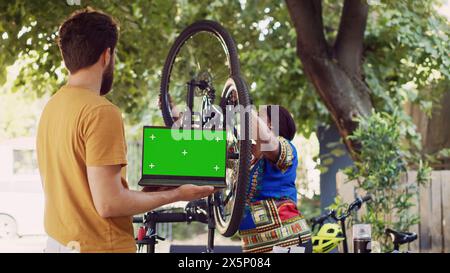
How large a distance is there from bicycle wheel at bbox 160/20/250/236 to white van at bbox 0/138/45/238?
5.59 metres

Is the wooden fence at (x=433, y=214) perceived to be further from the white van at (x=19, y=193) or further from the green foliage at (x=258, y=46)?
the white van at (x=19, y=193)

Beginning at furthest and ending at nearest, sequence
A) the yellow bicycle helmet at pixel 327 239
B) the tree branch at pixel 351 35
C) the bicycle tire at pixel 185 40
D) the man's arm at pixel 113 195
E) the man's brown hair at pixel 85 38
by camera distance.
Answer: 1. the tree branch at pixel 351 35
2. the yellow bicycle helmet at pixel 327 239
3. the bicycle tire at pixel 185 40
4. the man's brown hair at pixel 85 38
5. the man's arm at pixel 113 195

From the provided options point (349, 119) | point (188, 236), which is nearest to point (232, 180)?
point (349, 119)

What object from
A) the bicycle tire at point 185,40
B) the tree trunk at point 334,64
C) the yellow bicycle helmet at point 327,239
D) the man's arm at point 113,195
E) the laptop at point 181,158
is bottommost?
the yellow bicycle helmet at point 327,239

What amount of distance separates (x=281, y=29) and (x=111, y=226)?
20.9 ft

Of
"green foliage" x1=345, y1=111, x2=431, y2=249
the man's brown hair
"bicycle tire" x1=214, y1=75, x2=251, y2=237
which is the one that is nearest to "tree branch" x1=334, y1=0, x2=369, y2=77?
"green foliage" x1=345, y1=111, x2=431, y2=249

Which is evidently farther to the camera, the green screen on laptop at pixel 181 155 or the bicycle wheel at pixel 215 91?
the bicycle wheel at pixel 215 91

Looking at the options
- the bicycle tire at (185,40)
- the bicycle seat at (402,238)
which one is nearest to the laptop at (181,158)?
the bicycle tire at (185,40)

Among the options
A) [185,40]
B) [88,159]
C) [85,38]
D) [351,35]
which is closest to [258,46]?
[351,35]

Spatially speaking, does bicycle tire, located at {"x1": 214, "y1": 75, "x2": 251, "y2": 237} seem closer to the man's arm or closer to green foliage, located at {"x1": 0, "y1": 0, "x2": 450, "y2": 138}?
the man's arm

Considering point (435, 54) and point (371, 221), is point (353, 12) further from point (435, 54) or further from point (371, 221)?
point (371, 221)

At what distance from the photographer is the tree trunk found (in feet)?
21.6

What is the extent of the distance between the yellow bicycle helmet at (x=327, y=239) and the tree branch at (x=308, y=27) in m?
2.16

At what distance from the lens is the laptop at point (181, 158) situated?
2117 millimetres
